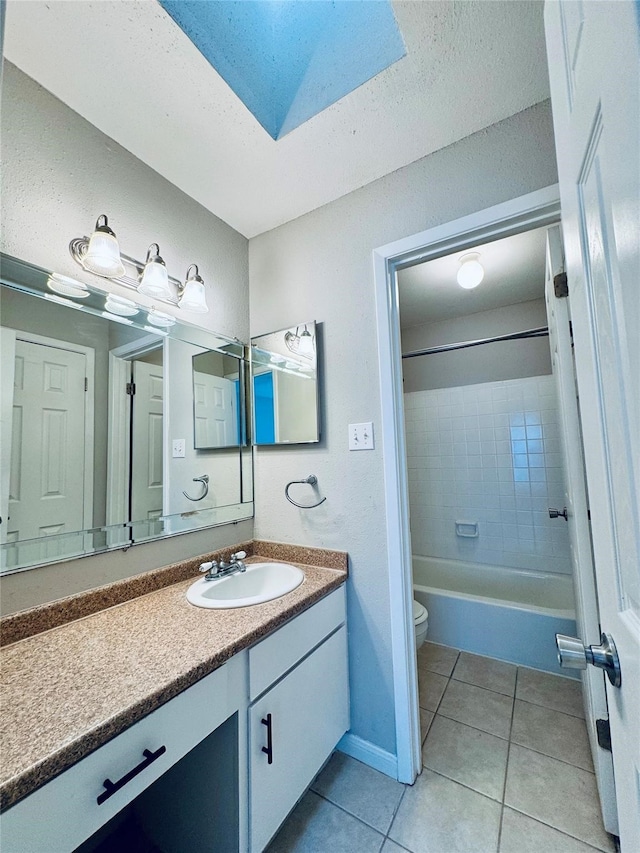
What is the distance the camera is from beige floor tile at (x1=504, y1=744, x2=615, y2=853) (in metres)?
1.09

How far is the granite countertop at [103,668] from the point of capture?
584 millimetres

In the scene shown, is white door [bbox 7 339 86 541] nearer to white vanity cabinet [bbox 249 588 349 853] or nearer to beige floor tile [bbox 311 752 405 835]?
white vanity cabinet [bbox 249 588 349 853]

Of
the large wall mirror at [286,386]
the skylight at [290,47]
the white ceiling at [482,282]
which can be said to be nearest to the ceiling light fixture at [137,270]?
the large wall mirror at [286,386]

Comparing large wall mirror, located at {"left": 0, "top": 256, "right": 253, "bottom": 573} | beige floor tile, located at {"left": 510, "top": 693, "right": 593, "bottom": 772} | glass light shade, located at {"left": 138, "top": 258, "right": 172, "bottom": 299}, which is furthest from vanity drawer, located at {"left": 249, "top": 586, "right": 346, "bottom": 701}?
glass light shade, located at {"left": 138, "top": 258, "right": 172, "bottom": 299}

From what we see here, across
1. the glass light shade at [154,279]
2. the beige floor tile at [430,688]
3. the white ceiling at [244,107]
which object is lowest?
the beige floor tile at [430,688]

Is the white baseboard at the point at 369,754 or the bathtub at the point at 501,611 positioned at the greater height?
the bathtub at the point at 501,611

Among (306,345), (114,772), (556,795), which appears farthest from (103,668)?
(556,795)

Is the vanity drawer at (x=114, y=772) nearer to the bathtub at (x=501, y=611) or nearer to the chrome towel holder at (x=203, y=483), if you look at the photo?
the chrome towel holder at (x=203, y=483)

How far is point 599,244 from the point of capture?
0.46 m

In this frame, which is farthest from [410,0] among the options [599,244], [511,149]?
[599,244]

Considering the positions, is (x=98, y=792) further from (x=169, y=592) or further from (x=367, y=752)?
(x=367, y=752)

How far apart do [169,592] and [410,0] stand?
190 cm

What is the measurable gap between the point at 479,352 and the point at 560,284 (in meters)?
1.61

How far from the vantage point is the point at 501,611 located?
77.6 inches
